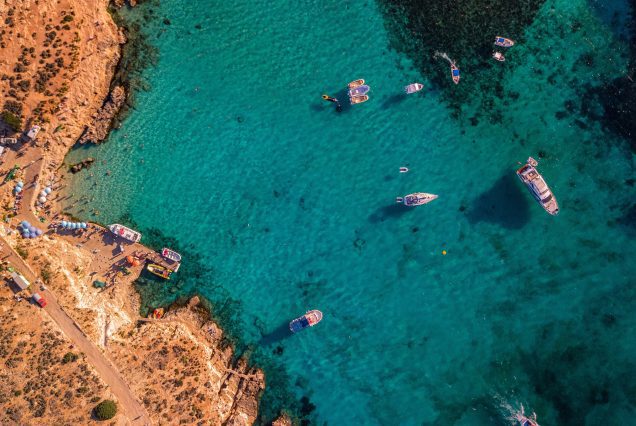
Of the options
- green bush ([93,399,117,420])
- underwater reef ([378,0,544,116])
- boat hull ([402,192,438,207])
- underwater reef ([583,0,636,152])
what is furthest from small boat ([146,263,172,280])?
underwater reef ([583,0,636,152])

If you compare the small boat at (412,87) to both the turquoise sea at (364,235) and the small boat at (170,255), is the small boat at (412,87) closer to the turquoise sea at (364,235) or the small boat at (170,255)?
the turquoise sea at (364,235)

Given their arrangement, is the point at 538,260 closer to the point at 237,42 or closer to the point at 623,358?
the point at 623,358

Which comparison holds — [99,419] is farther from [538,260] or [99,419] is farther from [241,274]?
[538,260]

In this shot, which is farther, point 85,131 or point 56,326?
point 85,131

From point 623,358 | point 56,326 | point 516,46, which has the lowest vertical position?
point 623,358

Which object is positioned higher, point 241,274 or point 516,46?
point 516,46

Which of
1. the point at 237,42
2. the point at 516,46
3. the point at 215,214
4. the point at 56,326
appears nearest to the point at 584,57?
the point at 516,46

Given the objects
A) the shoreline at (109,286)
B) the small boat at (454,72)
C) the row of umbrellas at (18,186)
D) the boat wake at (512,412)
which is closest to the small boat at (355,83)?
the small boat at (454,72)

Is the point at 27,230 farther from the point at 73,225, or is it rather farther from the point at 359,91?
the point at 359,91

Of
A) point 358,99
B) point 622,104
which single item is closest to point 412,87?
point 358,99
